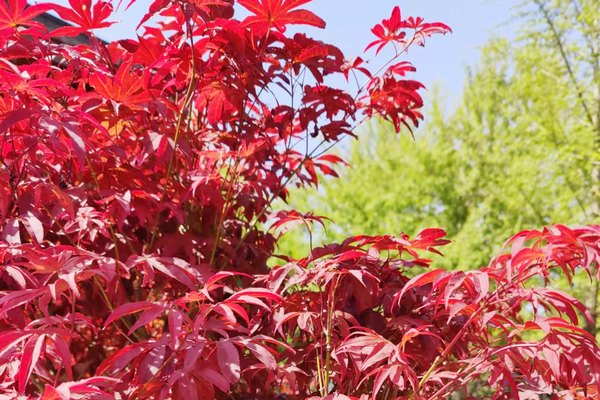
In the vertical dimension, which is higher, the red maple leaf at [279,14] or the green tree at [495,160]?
the red maple leaf at [279,14]

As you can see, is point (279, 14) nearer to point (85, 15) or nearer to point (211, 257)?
point (85, 15)

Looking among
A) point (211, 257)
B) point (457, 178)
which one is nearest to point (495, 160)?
point (457, 178)

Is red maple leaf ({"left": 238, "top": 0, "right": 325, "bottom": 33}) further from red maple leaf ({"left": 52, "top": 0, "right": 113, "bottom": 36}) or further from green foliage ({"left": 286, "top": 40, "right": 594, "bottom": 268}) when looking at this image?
green foliage ({"left": 286, "top": 40, "right": 594, "bottom": 268})

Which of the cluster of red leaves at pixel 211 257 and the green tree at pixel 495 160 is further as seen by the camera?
the green tree at pixel 495 160

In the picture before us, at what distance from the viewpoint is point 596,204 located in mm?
6539

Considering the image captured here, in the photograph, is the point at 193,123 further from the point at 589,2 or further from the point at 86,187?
the point at 589,2

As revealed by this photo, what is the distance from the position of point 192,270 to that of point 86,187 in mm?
522

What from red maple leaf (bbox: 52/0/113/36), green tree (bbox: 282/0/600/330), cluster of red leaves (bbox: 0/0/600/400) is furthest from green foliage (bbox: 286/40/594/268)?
red maple leaf (bbox: 52/0/113/36)

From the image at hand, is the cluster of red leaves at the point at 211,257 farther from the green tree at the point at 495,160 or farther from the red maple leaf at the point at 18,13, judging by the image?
the green tree at the point at 495,160

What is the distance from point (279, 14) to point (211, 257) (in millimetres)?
722

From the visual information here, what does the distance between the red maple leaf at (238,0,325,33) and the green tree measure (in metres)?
5.32

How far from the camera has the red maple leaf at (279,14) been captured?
153 cm

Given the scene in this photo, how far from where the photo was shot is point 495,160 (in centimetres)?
1062

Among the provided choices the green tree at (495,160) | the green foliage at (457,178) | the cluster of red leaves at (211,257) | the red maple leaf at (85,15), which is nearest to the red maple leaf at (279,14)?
the cluster of red leaves at (211,257)
